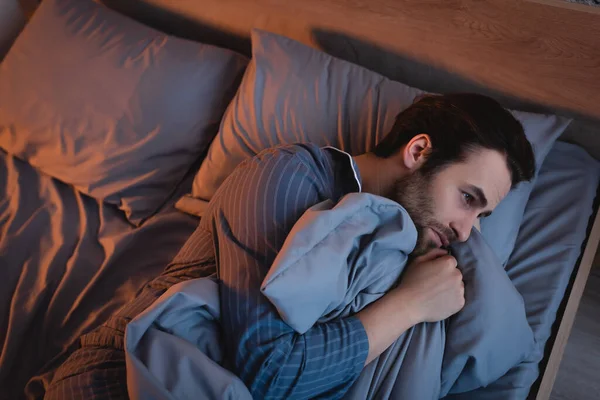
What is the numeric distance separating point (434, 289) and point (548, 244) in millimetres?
349

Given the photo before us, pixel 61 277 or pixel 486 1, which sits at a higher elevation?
pixel 486 1

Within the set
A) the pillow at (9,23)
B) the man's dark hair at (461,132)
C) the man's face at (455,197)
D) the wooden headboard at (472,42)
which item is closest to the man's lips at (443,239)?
the man's face at (455,197)

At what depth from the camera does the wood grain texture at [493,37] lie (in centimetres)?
98

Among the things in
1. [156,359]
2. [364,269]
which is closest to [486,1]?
[364,269]

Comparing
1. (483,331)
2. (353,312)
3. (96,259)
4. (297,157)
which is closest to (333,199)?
(297,157)

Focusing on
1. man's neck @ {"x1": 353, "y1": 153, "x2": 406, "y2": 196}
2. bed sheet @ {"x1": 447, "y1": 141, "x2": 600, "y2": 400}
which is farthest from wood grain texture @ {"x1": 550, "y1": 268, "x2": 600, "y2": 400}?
man's neck @ {"x1": 353, "y1": 153, "x2": 406, "y2": 196}

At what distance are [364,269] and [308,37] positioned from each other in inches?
30.4

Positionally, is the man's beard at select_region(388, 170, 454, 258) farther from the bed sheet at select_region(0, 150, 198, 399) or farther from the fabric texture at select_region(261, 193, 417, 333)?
the bed sheet at select_region(0, 150, 198, 399)

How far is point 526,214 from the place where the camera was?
3.53ft

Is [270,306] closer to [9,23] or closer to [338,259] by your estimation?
[338,259]

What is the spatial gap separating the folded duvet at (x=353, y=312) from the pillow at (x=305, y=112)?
246 mm

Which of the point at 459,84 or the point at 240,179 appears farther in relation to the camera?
the point at 459,84

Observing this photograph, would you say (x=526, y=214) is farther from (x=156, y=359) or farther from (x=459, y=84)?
(x=156, y=359)

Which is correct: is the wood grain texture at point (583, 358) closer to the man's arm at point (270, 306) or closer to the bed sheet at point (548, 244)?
the bed sheet at point (548, 244)
